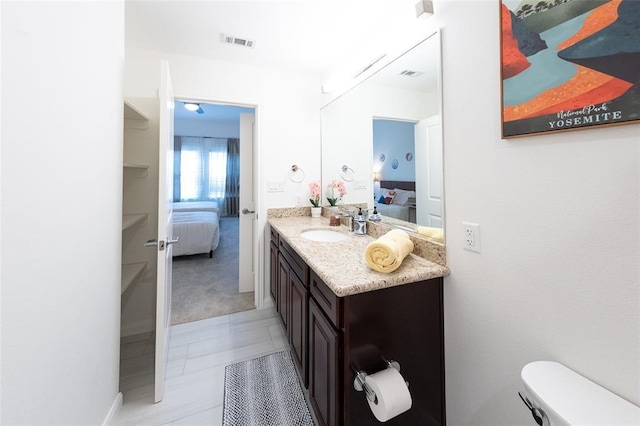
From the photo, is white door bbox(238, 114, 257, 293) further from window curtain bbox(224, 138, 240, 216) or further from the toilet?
window curtain bbox(224, 138, 240, 216)

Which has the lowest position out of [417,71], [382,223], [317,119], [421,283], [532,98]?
[421,283]

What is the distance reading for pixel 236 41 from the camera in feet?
6.55

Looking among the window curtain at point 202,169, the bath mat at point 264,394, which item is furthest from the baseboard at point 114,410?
the window curtain at point 202,169

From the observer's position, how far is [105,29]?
1189 mm

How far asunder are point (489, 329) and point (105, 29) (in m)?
2.18

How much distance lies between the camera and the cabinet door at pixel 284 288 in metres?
1.82

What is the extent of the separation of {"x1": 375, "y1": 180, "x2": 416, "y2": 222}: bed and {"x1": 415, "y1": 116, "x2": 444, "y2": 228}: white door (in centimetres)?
7

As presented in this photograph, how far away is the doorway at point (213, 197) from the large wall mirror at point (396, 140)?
117 cm

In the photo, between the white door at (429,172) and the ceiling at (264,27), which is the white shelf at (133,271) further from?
the white door at (429,172)

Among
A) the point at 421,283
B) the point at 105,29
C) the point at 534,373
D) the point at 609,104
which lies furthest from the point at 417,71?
the point at 105,29

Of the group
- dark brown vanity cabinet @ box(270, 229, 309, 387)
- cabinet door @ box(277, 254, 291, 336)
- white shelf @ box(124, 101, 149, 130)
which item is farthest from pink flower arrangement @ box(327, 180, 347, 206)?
white shelf @ box(124, 101, 149, 130)

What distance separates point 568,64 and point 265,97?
7.43 ft

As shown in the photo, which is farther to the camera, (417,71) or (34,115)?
(417,71)

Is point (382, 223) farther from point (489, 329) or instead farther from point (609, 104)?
point (609, 104)
